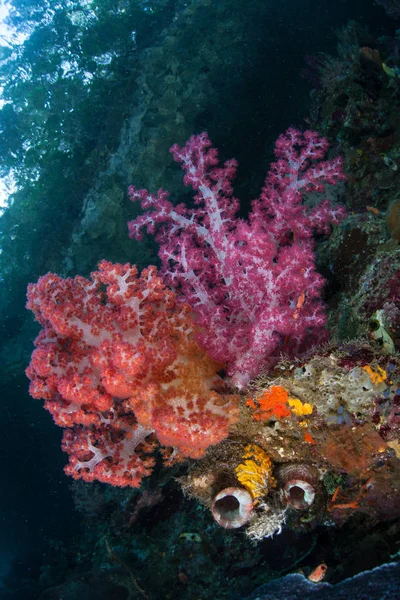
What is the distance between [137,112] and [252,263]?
19.9 ft

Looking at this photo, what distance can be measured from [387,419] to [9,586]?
50.5 ft

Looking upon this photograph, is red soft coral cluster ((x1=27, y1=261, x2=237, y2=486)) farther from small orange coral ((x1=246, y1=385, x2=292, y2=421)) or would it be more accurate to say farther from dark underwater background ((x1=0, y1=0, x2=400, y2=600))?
dark underwater background ((x1=0, y1=0, x2=400, y2=600))

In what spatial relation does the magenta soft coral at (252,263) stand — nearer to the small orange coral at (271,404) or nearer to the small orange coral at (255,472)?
the small orange coral at (271,404)

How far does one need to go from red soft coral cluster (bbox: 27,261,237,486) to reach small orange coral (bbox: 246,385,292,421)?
0.69 ft

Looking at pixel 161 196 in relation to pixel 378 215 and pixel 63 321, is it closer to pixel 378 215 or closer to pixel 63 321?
pixel 63 321

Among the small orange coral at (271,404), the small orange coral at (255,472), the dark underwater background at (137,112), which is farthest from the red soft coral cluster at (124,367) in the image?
the dark underwater background at (137,112)

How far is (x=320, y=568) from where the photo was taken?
3.40 meters

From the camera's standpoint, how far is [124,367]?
314cm

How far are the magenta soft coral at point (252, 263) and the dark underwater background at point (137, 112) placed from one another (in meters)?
2.73

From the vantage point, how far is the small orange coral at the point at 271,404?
3.16 meters

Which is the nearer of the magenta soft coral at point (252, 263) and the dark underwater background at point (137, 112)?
the magenta soft coral at point (252, 263)

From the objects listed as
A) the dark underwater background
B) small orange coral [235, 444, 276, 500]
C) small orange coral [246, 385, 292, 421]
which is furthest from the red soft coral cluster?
the dark underwater background

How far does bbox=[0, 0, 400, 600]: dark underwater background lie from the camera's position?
22.8 feet

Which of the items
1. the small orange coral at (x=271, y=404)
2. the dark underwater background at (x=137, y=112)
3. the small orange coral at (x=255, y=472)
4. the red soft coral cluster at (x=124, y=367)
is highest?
the dark underwater background at (x=137, y=112)
